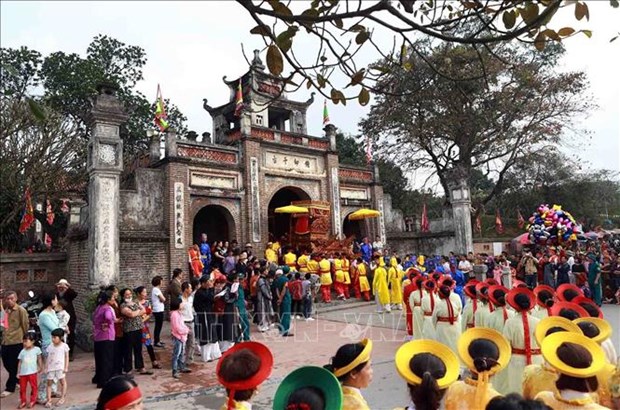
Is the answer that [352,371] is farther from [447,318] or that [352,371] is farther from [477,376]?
[447,318]

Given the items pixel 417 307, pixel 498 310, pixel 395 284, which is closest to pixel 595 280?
pixel 395 284

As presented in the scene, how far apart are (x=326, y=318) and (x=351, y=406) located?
963 cm

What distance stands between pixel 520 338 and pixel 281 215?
14478 millimetres

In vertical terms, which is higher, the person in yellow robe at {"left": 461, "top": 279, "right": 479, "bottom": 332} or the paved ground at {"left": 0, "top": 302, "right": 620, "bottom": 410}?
the person in yellow robe at {"left": 461, "top": 279, "right": 479, "bottom": 332}

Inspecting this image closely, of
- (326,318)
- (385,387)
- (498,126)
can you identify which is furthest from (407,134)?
(385,387)

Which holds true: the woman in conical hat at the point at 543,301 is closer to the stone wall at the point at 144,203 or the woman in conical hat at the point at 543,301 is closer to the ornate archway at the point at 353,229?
the stone wall at the point at 144,203

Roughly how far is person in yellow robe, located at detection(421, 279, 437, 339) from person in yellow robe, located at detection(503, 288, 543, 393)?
6.79ft

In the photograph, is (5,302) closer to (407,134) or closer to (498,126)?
(407,134)

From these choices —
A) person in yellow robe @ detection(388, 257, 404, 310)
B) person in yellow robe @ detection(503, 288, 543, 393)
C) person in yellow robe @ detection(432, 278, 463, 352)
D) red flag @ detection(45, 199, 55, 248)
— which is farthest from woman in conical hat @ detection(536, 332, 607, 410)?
red flag @ detection(45, 199, 55, 248)

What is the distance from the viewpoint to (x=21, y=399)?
6.19 meters

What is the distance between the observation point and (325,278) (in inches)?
553

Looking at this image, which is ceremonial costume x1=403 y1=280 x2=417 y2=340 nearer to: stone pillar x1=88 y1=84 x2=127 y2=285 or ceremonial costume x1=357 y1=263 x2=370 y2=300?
ceremonial costume x1=357 y1=263 x2=370 y2=300

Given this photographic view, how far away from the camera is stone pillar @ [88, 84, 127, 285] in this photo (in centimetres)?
1051

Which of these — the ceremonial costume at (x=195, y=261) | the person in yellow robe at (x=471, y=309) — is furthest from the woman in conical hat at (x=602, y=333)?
the ceremonial costume at (x=195, y=261)
